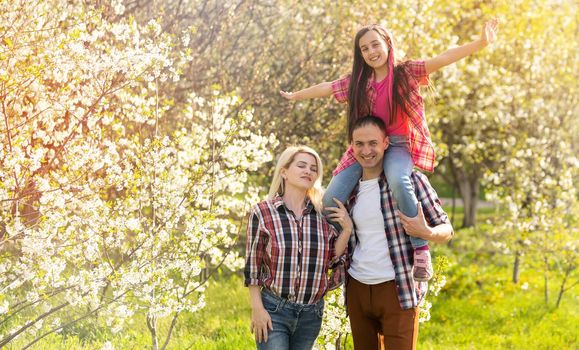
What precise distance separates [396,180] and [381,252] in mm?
377

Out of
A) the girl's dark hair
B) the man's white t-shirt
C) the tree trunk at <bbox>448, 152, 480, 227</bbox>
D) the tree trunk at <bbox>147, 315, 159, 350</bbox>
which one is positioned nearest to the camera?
the man's white t-shirt

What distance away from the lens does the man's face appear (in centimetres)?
373

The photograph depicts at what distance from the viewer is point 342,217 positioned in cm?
370

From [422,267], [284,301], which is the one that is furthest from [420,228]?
[284,301]

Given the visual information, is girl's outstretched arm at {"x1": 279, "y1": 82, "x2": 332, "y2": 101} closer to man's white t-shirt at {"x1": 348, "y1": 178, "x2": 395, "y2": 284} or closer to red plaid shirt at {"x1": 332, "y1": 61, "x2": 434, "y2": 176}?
red plaid shirt at {"x1": 332, "y1": 61, "x2": 434, "y2": 176}

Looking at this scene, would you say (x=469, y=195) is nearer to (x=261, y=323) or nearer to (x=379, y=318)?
(x=379, y=318)

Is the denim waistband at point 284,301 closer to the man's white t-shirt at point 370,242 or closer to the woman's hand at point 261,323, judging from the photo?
the woman's hand at point 261,323

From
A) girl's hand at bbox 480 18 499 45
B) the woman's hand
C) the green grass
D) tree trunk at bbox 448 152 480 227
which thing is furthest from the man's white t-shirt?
tree trunk at bbox 448 152 480 227

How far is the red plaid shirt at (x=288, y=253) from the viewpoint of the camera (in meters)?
3.62

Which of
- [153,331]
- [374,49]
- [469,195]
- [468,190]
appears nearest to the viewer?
[374,49]

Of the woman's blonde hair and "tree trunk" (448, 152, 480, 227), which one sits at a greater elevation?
"tree trunk" (448, 152, 480, 227)

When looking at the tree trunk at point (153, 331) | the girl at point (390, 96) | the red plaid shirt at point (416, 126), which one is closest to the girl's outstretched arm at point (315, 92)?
the girl at point (390, 96)

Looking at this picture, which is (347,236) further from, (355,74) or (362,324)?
(355,74)

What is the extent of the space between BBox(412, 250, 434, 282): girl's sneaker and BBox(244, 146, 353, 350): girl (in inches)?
14.4
